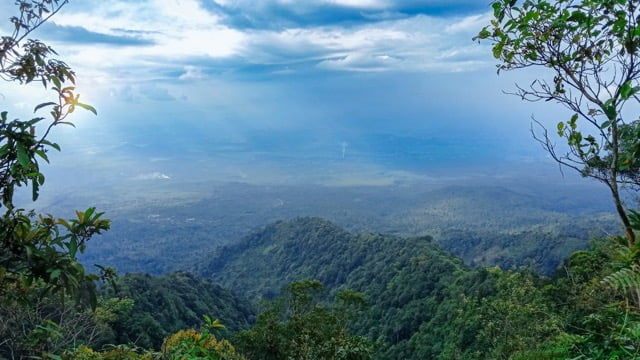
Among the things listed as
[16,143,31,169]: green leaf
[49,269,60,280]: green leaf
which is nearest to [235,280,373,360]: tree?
[49,269,60,280]: green leaf

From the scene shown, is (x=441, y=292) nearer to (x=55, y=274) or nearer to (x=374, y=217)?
(x=55, y=274)

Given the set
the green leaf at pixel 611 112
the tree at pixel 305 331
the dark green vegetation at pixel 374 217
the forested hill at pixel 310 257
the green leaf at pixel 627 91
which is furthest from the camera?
the dark green vegetation at pixel 374 217

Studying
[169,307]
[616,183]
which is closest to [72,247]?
[616,183]

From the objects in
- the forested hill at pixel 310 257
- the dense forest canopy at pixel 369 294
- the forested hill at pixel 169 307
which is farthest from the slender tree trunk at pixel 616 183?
the forested hill at pixel 310 257

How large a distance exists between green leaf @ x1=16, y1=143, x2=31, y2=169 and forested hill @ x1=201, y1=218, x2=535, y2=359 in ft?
58.6

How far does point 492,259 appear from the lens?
52.4 metres

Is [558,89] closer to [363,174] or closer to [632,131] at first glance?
[632,131]

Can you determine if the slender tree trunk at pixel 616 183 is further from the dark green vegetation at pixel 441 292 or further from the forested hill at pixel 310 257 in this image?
the forested hill at pixel 310 257

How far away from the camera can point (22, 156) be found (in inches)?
73.5

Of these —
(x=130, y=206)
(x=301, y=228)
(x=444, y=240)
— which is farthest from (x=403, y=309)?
(x=130, y=206)

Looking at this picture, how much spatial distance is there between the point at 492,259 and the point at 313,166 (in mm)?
142362

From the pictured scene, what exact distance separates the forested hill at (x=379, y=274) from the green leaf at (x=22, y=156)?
17850 millimetres

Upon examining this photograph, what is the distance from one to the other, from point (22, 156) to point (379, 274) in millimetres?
38747

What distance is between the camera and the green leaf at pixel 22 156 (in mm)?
1841
